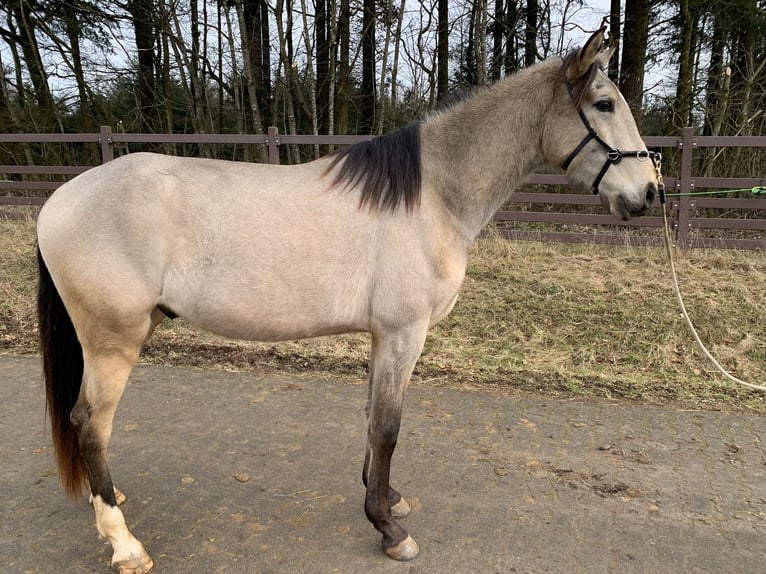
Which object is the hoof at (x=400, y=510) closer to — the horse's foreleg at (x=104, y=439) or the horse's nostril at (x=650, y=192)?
the horse's foreleg at (x=104, y=439)

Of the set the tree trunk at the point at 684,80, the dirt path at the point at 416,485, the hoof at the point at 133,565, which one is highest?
the tree trunk at the point at 684,80

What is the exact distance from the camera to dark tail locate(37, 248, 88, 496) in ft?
8.38

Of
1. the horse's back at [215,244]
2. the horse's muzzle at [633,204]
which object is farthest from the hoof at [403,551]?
the horse's muzzle at [633,204]

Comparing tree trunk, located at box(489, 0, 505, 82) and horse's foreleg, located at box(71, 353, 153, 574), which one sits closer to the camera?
horse's foreleg, located at box(71, 353, 153, 574)

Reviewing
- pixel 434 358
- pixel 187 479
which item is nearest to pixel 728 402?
pixel 434 358

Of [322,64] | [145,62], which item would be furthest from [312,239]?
[145,62]

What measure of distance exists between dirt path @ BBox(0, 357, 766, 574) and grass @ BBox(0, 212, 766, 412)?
0.42 meters

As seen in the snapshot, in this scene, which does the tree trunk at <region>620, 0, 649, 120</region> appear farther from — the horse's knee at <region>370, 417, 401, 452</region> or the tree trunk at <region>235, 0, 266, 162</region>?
the horse's knee at <region>370, 417, 401, 452</region>

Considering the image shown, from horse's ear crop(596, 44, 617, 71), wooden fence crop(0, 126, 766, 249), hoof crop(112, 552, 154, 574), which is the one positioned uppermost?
horse's ear crop(596, 44, 617, 71)

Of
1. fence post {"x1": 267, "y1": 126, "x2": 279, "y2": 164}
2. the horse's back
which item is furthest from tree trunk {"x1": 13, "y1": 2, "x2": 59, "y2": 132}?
the horse's back

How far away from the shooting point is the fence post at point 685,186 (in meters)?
7.95

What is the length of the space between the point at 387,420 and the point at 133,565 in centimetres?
123

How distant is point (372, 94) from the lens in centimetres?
1492

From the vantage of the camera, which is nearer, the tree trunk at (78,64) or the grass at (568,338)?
the grass at (568,338)
